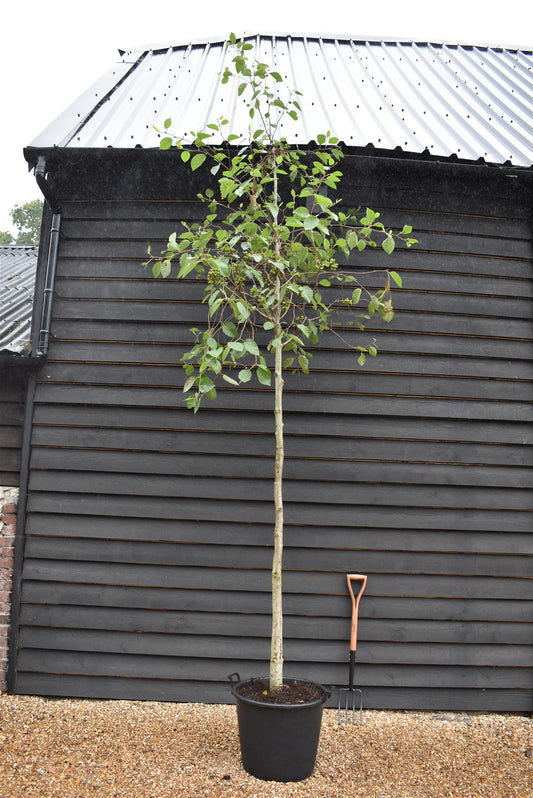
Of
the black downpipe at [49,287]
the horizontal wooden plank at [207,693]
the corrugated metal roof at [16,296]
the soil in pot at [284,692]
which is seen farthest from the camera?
the corrugated metal roof at [16,296]

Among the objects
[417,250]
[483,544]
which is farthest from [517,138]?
[483,544]

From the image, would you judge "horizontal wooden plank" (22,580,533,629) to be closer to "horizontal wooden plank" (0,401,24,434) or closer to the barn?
the barn

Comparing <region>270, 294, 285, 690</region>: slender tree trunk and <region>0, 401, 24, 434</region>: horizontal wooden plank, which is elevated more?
<region>0, 401, 24, 434</region>: horizontal wooden plank

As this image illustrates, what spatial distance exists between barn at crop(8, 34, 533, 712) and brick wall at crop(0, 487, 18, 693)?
0.29 feet

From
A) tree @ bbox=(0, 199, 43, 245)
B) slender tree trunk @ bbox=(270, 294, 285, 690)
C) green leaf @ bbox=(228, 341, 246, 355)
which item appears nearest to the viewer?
green leaf @ bbox=(228, 341, 246, 355)

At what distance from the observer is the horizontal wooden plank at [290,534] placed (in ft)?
11.1

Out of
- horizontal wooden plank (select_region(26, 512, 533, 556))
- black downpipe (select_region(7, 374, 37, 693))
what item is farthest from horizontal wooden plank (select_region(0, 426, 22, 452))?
horizontal wooden plank (select_region(26, 512, 533, 556))

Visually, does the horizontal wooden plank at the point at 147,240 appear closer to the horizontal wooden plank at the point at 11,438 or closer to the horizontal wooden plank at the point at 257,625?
the horizontal wooden plank at the point at 11,438

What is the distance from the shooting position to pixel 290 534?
11.1ft

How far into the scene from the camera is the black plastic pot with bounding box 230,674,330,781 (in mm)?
2408

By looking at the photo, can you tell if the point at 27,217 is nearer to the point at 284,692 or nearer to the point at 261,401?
the point at 261,401

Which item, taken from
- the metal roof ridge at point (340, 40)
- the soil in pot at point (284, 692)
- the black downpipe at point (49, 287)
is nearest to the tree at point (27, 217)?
the metal roof ridge at point (340, 40)

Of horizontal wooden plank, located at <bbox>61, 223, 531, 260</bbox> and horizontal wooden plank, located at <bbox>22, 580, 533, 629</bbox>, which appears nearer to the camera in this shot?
horizontal wooden plank, located at <bbox>22, 580, 533, 629</bbox>

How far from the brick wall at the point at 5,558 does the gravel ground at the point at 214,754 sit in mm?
282
